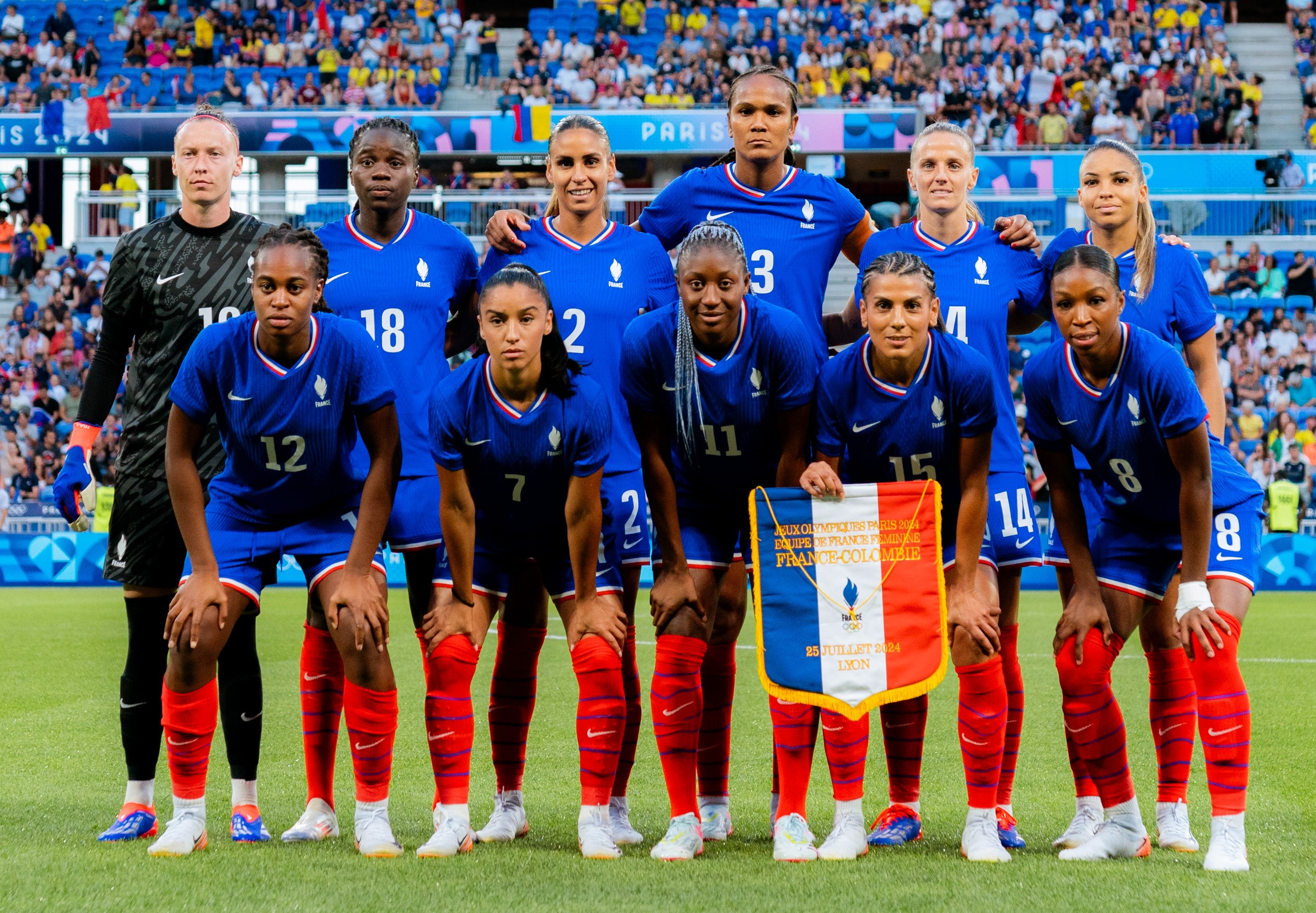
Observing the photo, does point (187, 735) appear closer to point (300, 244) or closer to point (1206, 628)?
point (300, 244)

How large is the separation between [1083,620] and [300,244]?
102 inches

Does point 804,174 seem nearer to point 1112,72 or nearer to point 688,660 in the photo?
point 688,660

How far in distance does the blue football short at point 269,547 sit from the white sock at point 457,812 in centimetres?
75

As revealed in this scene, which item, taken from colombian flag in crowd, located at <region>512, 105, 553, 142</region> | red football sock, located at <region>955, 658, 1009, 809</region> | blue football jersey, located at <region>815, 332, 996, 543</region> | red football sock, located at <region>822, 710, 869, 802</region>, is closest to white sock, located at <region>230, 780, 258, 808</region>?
red football sock, located at <region>822, 710, 869, 802</region>

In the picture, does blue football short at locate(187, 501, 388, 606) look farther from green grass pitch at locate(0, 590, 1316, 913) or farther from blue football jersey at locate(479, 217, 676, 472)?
blue football jersey at locate(479, 217, 676, 472)

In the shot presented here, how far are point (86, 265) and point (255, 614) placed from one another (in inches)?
776

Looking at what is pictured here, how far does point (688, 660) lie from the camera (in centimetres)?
421

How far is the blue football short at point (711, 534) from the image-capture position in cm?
438

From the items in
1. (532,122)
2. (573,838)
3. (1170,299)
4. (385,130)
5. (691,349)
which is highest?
(532,122)

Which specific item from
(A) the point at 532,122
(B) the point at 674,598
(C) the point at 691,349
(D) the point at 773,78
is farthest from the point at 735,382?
(A) the point at 532,122

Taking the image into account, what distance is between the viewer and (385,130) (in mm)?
4621

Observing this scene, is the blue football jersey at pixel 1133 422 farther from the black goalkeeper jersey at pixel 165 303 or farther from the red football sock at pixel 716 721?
the black goalkeeper jersey at pixel 165 303

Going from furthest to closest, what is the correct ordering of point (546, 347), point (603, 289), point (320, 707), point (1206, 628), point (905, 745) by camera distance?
point (603, 289)
point (320, 707)
point (905, 745)
point (546, 347)
point (1206, 628)

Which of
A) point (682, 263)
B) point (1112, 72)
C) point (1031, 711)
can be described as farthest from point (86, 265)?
point (682, 263)
